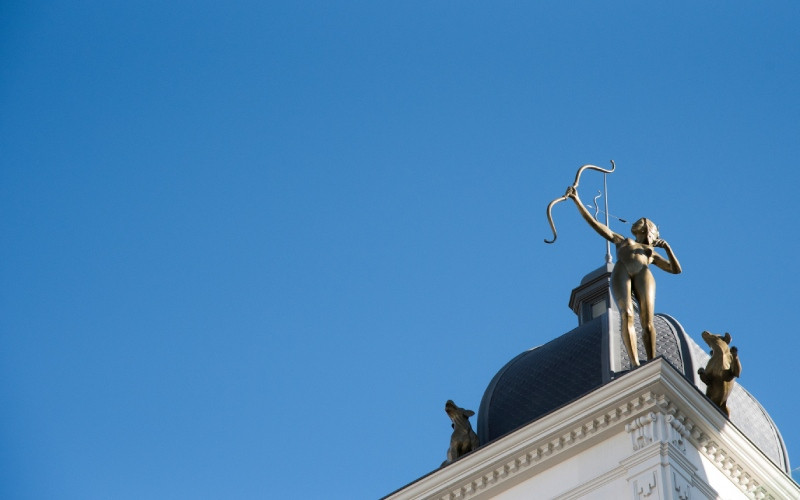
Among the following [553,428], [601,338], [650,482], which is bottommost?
[650,482]

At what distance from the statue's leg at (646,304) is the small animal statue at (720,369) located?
118 cm

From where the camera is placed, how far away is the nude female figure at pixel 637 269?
40594mm

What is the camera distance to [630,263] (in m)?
41.2

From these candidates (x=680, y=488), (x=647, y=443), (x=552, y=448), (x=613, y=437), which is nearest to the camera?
(x=680, y=488)

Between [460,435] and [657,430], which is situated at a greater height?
[460,435]

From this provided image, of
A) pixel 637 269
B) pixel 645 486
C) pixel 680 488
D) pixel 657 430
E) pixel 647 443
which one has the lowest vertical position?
pixel 680 488

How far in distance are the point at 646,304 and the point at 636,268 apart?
2.55 ft

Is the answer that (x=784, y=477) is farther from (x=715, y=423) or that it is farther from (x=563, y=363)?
(x=563, y=363)

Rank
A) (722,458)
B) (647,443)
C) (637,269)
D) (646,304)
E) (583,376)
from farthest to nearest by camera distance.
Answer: (583,376) → (637,269) → (646,304) → (722,458) → (647,443)

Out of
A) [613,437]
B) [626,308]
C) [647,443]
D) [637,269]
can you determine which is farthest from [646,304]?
[647,443]

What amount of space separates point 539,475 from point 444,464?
7.38 feet

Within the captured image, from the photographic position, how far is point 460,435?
41.1 m

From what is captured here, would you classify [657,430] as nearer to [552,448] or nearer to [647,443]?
[647,443]

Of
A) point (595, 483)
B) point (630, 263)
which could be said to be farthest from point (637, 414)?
point (630, 263)
